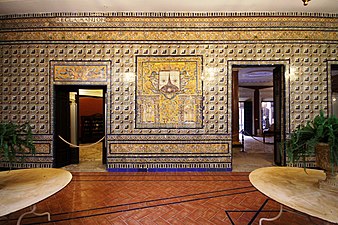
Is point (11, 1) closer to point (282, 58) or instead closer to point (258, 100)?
point (282, 58)

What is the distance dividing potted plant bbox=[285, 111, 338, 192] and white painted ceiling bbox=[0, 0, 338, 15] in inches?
145

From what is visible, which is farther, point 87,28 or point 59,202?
point 87,28

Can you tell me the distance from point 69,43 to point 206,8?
3.69 m

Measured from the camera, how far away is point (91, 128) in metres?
9.96

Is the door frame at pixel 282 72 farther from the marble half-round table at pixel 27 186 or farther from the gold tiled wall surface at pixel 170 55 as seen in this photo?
the marble half-round table at pixel 27 186

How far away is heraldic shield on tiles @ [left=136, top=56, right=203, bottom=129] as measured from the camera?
4770 mm

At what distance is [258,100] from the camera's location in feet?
46.1

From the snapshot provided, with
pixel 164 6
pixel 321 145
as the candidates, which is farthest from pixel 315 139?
pixel 164 6

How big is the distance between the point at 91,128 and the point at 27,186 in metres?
8.54

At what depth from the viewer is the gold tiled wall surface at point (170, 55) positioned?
15.6 ft

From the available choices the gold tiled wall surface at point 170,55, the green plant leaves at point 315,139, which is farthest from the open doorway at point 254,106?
the green plant leaves at point 315,139

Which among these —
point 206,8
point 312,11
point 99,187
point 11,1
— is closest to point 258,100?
point 312,11

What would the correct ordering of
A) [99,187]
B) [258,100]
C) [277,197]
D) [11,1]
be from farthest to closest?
1. [258,100]
2. [11,1]
3. [99,187]
4. [277,197]

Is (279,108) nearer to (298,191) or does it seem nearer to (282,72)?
(282,72)
